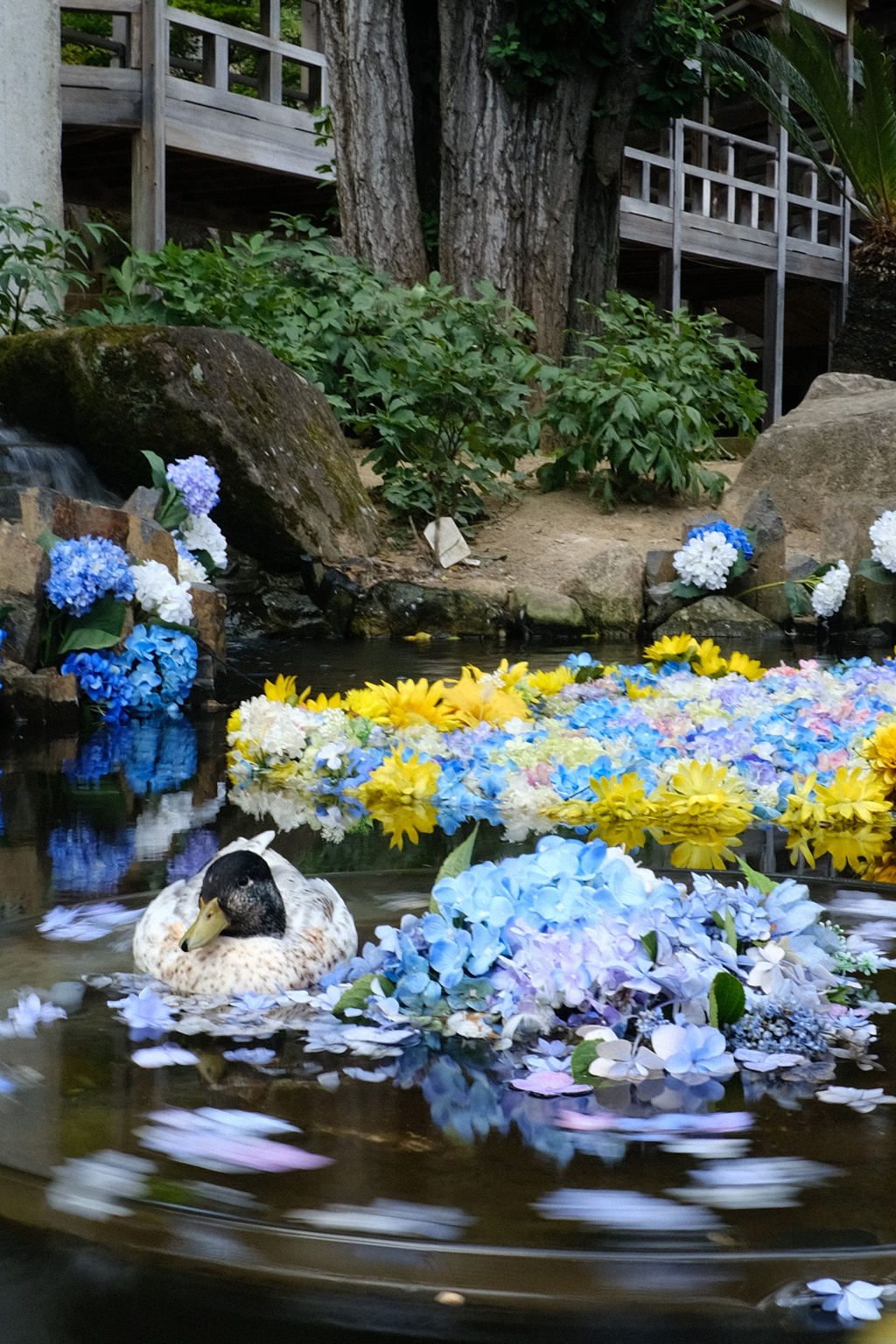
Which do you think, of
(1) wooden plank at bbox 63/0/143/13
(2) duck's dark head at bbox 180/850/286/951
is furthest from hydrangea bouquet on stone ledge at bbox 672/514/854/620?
(2) duck's dark head at bbox 180/850/286/951

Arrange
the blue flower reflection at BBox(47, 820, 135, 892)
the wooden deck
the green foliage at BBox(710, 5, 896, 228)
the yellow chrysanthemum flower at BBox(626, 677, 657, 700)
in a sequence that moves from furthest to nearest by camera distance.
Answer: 1. the green foliage at BBox(710, 5, 896, 228)
2. the wooden deck
3. the yellow chrysanthemum flower at BBox(626, 677, 657, 700)
4. the blue flower reflection at BBox(47, 820, 135, 892)

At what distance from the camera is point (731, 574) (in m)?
8.77

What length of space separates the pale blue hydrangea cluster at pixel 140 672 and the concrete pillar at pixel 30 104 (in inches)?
273

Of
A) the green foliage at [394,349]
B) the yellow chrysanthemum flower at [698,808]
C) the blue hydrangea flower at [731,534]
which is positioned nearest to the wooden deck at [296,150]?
the green foliage at [394,349]

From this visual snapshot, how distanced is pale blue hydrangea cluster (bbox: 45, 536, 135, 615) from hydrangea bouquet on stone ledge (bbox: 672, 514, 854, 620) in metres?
4.41

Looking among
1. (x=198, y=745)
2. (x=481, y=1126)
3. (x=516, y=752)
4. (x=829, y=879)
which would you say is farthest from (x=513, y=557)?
(x=481, y=1126)

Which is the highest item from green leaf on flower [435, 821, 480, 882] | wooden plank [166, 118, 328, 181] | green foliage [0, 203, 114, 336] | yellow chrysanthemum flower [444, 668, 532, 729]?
wooden plank [166, 118, 328, 181]

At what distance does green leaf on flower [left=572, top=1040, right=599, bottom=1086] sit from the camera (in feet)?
5.15

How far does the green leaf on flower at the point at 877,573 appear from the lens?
8844 mm

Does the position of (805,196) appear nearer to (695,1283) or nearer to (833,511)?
(833,511)

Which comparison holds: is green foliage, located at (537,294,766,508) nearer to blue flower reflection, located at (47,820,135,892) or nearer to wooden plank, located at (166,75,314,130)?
wooden plank, located at (166,75,314,130)

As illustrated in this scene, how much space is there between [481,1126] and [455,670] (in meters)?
4.89

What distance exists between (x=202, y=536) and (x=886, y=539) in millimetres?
4539

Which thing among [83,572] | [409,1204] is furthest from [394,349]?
[409,1204]
